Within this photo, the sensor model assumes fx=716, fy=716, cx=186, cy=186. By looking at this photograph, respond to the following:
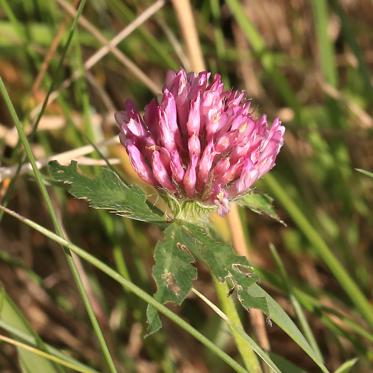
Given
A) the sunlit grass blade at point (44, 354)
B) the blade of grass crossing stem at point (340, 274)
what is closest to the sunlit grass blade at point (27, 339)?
the sunlit grass blade at point (44, 354)

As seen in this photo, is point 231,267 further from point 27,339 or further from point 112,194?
point 27,339

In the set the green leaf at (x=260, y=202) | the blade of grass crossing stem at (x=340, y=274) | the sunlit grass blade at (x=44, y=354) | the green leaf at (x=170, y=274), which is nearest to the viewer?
the green leaf at (x=170, y=274)

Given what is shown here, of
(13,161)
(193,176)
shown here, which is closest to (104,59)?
(13,161)

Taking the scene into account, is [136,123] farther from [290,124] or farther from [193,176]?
[290,124]

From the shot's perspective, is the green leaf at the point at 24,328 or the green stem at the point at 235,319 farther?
the green leaf at the point at 24,328

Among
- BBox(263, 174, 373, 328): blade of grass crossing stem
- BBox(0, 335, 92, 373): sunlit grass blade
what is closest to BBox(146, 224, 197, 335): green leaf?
BBox(0, 335, 92, 373): sunlit grass blade

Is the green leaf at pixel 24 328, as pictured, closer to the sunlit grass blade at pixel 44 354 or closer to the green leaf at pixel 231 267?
the sunlit grass blade at pixel 44 354
